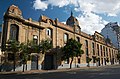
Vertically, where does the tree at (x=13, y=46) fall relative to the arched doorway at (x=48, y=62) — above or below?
above

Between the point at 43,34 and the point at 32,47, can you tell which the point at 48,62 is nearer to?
the point at 43,34

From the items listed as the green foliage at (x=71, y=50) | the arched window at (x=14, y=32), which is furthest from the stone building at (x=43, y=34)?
the green foliage at (x=71, y=50)

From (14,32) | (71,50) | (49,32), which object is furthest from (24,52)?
(71,50)

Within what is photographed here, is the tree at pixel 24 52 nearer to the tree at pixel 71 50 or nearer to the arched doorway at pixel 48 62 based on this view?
the arched doorway at pixel 48 62

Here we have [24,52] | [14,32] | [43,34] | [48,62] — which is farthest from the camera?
[48,62]

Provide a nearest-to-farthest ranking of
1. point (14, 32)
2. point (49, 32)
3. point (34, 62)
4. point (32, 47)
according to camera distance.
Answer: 1. point (32, 47)
2. point (14, 32)
3. point (34, 62)
4. point (49, 32)

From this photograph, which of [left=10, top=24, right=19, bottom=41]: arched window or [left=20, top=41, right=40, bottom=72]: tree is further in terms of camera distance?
[left=10, top=24, right=19, bottom=41]: arched window

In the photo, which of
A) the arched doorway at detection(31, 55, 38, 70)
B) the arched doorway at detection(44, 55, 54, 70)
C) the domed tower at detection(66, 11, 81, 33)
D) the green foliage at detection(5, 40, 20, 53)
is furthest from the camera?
the domed tower at detection(66, 11, 81, 33)

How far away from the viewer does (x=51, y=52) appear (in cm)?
3216

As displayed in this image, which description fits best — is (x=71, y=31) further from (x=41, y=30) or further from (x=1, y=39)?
(x=1, y=39)

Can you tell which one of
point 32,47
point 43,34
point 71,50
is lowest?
point 71,50

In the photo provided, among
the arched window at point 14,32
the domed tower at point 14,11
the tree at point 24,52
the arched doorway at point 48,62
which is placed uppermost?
the domed tower at point 14,11

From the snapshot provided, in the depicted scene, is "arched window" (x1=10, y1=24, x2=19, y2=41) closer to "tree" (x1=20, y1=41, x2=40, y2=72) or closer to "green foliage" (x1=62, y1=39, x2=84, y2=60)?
"tree" (x1=20, y1=41, x2=40, y2=72)

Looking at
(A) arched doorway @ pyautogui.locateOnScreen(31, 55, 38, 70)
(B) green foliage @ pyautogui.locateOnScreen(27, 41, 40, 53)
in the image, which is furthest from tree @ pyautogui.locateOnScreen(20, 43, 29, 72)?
(A) arched doorway @ pyautogui.locateOnScreen(31, 55, 38, 70)
